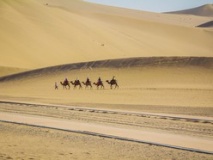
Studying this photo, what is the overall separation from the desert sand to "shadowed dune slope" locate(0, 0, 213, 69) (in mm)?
145

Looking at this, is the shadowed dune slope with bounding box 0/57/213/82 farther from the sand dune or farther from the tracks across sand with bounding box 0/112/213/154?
Result: the tracks across sand with bounding box 0/112/213/154

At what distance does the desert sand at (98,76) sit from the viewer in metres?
12.0

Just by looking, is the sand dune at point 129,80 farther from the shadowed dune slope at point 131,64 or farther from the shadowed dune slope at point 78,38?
the shadowed dune slope at point 78,38

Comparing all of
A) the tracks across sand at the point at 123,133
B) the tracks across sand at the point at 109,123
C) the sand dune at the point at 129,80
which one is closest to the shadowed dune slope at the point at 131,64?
the sand dune at the point at 129,80

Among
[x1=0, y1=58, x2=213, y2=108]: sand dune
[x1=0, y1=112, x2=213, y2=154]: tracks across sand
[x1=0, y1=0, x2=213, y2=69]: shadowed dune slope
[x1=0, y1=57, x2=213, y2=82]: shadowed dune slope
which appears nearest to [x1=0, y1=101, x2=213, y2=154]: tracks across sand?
[x1=0, y1=112, x2=213, y2=154]: tracks across sand

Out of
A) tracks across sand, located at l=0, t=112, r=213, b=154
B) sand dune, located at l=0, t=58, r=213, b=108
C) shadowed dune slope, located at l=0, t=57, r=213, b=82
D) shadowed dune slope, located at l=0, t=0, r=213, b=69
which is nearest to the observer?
tracks across sand, located at l=0, t=112, r=213, b=154

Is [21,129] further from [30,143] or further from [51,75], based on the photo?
[51,75]

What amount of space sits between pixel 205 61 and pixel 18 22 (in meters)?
34.3

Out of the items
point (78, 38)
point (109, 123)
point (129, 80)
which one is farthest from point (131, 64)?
point (78, 38)

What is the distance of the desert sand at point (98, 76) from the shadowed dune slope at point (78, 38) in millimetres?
145

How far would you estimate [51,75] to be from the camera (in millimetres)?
42281

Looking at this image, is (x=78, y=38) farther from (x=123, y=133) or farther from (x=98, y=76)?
(x=123, y=133)

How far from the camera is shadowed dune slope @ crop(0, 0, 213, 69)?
57.9 m

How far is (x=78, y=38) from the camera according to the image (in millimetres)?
68312
